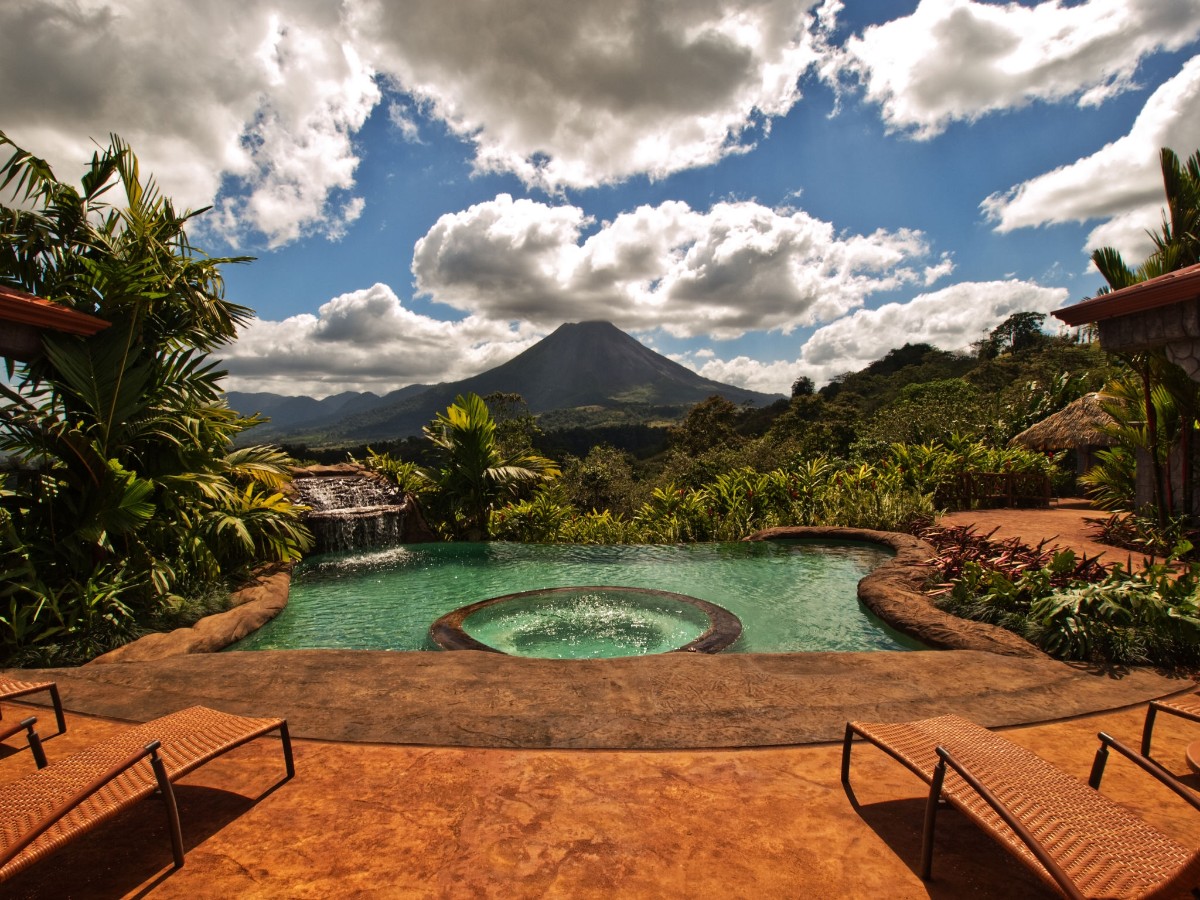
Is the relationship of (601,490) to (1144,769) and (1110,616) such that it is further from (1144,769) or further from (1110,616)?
(1144,769)

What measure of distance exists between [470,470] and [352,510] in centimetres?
226

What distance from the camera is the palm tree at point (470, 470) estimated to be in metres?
11.6

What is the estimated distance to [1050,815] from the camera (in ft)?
6.00

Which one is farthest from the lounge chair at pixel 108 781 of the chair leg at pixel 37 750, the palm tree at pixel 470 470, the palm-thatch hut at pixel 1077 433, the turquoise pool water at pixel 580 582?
the palm-thatch hut at pixel 1077 433

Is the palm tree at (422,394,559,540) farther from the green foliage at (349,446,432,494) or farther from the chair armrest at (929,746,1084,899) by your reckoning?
the chair armrest at (929,746,1084,899)

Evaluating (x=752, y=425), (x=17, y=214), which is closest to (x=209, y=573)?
(x=17, y=214)

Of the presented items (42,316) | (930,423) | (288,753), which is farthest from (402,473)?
(930,423)

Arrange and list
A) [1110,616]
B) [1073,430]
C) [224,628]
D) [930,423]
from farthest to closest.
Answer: [930,423] < [1073,430] < [224,628] < [1110,616]

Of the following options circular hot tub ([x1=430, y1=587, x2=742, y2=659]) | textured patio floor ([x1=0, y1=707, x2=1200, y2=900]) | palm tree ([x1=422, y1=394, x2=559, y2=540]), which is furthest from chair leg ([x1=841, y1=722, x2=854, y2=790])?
palm tree ([x1=422, y1=394, x2=559, y2=540])

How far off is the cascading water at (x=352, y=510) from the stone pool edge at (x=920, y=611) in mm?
7818

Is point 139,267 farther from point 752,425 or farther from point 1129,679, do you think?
point 752,425

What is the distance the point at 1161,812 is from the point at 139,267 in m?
6.83

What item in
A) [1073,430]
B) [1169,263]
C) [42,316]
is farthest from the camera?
[1073,430]

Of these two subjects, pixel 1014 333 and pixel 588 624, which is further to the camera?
pixel 1014 333
